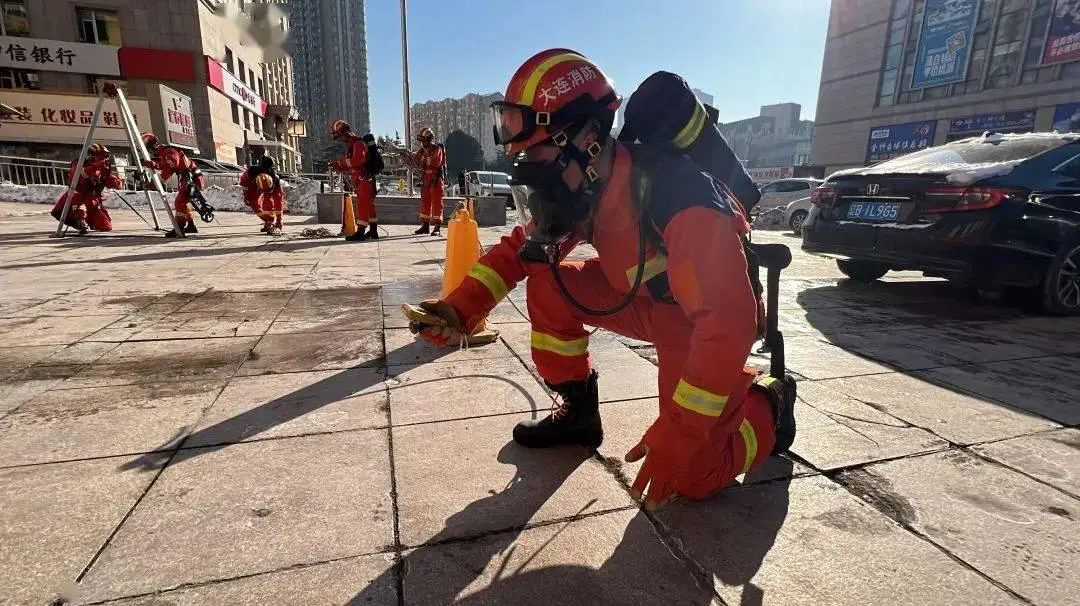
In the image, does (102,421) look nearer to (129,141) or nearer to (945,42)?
(129,141)

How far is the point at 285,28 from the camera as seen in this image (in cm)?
1355

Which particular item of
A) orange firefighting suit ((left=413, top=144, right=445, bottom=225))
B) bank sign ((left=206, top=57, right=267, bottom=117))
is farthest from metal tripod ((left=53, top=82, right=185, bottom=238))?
bank sign ((left=206, top=57, right=267, bottom=117))

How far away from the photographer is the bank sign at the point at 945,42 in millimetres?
25062

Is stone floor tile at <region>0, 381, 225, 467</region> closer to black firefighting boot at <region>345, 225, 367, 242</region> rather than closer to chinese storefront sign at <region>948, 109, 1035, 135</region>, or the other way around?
black firefighting boot at <region>345, 225, 367, 242</region>

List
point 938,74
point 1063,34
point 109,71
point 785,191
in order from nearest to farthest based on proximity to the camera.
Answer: point 785,191
point 1063,34
point 109,71
point 938,74

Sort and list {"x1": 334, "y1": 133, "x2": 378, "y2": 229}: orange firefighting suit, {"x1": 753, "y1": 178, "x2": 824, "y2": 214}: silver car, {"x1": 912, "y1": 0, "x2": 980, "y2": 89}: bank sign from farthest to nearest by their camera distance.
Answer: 1. {"x1": 912, "y1": 0, "x2": 980, "y2": 89}: bank sign
2. {"x1": 753, "y1": 178, "x2": 824, "y2": 214}: silver car
3. {"x1": 334, "y1": 133, "x2": 378, "y2": 229}: orange firefighting suit

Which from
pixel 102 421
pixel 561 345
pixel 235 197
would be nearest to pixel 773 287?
pixel 561 345

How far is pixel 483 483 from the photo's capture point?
1767 mm

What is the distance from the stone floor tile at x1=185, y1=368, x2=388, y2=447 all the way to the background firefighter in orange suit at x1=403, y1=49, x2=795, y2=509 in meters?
0.78

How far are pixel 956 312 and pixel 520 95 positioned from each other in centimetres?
478

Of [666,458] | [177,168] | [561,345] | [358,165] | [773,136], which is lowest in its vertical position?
[666,458]

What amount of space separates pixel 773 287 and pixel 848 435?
745 mm

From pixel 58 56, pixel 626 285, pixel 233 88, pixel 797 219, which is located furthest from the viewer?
pixel 233 88

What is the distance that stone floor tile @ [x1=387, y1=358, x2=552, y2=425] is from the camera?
231 cm
